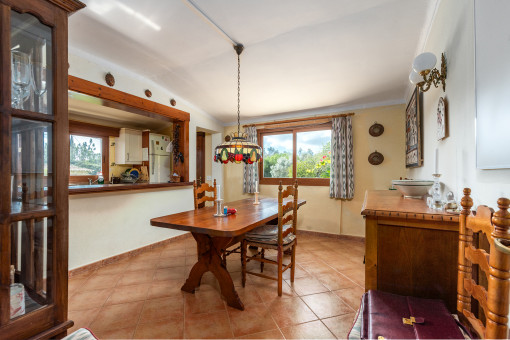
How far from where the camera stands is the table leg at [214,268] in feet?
6.35

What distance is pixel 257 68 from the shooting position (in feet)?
9.19

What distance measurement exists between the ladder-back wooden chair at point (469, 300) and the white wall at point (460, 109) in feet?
0.65

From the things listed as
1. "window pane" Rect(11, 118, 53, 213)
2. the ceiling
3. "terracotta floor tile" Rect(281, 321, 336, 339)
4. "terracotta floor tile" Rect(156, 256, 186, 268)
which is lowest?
"terracotta floor tile" Rect(156, 256, 186, 268)

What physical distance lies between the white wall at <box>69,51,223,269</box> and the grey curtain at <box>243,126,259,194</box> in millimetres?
1138

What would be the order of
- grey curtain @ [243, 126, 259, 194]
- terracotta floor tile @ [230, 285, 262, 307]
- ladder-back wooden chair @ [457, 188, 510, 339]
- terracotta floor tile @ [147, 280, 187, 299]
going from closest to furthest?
1. ladder-back wooden chair @ [457, 188, 510, 339]
2. terracotta floor tile @ [230, 285, 262, 307]
3. terracotta floor tile @ [147, 280, 187, 299]
4. grey curtain @ [243, 126, 259, 194]

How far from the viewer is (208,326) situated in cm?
167

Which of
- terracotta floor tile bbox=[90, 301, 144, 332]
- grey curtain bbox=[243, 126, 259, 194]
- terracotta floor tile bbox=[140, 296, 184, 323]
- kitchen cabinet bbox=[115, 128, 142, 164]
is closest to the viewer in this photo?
terracotta floor tile bbox=[90, 301, 144, 332]

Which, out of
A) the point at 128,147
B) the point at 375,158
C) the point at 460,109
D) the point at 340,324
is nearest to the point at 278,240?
the point at 340,324

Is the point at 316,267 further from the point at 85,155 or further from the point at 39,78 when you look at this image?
the point at 85,155

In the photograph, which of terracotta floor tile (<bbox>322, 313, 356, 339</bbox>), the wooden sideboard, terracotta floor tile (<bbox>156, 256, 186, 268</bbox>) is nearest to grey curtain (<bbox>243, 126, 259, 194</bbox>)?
terracotta floor tile (<bbox>156, 256, 186, 268</bbox>)

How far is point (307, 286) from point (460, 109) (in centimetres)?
188

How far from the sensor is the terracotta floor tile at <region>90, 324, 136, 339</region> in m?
1.57

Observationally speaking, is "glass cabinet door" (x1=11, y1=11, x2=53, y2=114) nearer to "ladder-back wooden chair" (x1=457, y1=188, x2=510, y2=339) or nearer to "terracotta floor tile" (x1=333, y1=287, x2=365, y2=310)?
"ladder-back wooden chair" (x1=457, y1=188, x2=510, y2=339)

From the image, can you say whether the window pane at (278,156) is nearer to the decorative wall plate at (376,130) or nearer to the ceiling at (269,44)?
the ceiling at (269,44)
